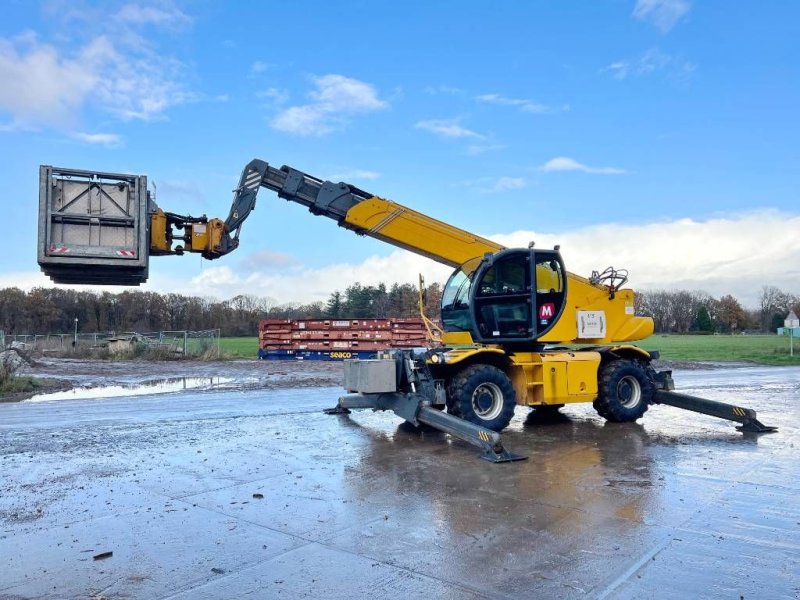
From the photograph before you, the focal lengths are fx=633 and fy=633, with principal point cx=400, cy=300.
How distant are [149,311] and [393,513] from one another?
86.9 meters

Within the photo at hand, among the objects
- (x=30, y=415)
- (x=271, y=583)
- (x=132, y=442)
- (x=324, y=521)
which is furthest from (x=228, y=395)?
(x=271, y=583)

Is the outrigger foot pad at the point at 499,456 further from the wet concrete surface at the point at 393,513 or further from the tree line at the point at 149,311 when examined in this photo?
the tree line at the point at 149,311

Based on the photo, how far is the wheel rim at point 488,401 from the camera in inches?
399

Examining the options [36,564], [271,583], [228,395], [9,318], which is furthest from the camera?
[9,318]

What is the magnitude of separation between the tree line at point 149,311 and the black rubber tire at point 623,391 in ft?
195

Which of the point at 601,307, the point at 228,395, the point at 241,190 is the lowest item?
the point at 228,395

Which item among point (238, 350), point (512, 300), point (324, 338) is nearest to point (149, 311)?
point (238, 350)

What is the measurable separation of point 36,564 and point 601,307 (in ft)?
31.5

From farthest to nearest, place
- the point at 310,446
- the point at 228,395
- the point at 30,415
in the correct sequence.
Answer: the point at 228,395 < the point at 30,415 < the point at 310,446

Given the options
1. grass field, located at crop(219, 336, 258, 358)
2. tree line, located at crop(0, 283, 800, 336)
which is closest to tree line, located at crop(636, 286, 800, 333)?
tree line, located at crop(0, 283, 800, 336)

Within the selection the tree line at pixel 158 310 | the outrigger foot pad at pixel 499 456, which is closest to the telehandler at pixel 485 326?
the outrigger foot pad at pixel 499 456

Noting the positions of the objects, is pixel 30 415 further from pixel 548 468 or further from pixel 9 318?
pixel 9 318

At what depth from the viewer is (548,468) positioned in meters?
7.91

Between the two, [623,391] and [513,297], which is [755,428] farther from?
[513,297]
